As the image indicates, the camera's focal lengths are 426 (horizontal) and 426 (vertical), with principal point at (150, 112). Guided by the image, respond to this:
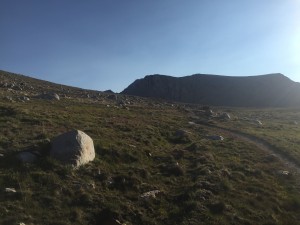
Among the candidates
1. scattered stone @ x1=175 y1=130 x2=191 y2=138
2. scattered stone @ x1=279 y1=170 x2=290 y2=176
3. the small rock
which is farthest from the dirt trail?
the small rock

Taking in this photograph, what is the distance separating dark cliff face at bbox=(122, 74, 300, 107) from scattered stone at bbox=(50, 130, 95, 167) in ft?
487

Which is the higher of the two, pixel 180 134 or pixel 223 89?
pixel 223 89

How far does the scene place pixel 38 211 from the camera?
1959 centimetres

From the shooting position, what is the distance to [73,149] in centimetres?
2514

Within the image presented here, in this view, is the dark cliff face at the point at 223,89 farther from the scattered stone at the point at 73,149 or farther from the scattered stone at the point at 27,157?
the scattered stone at the point at 27,157

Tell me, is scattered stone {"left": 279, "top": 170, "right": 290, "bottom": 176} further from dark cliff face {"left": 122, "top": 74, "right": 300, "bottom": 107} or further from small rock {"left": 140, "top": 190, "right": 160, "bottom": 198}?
dark cliff face {"left": 122, "top": 74, "right": 300, "bottom": 107}

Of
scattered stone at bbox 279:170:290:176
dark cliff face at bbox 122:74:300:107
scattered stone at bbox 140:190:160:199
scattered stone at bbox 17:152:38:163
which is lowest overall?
scattered stone at bbox 140:190:160:199

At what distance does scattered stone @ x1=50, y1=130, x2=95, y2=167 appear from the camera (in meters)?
24.8

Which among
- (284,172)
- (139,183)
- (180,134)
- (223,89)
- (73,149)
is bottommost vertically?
(139,183)

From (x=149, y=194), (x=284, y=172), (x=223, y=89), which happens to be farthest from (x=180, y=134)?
(x=223, y=89)

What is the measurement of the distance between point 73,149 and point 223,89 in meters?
165

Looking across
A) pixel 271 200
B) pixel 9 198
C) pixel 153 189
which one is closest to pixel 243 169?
pixel 271 200

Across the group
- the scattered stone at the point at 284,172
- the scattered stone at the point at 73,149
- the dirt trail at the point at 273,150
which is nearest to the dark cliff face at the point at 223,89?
the dirt trail at the point at 273,150

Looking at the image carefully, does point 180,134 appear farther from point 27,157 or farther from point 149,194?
point 27,157
